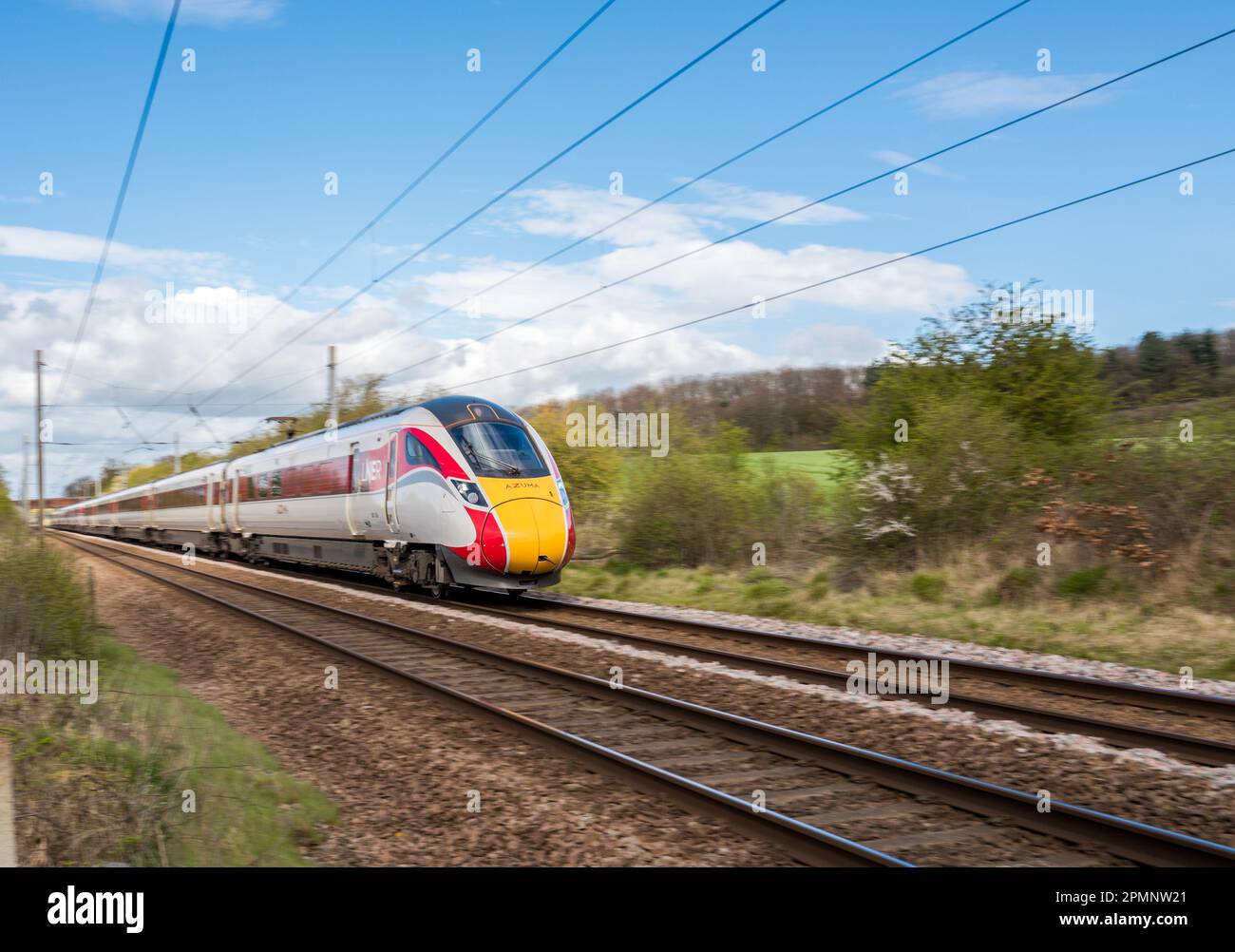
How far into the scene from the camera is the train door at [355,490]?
19.4 metres

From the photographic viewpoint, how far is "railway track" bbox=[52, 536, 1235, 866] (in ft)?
16.5

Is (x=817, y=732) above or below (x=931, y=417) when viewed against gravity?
below

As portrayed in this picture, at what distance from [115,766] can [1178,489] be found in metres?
14.7

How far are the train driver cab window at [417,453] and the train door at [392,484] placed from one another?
51 centimetres

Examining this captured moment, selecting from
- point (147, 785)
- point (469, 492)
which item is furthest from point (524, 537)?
point (147, 785)

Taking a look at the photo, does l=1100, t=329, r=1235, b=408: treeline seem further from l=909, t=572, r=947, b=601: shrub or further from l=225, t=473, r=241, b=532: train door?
l=225, t=473, r=241, b=532: train door

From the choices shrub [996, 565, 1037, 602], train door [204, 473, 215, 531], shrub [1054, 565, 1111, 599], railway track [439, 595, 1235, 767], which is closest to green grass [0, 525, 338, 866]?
railway track [439, 595, 1235, 767]

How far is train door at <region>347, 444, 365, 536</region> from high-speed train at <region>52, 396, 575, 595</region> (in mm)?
26

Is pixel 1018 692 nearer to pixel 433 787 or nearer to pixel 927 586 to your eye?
pixel 433 787
